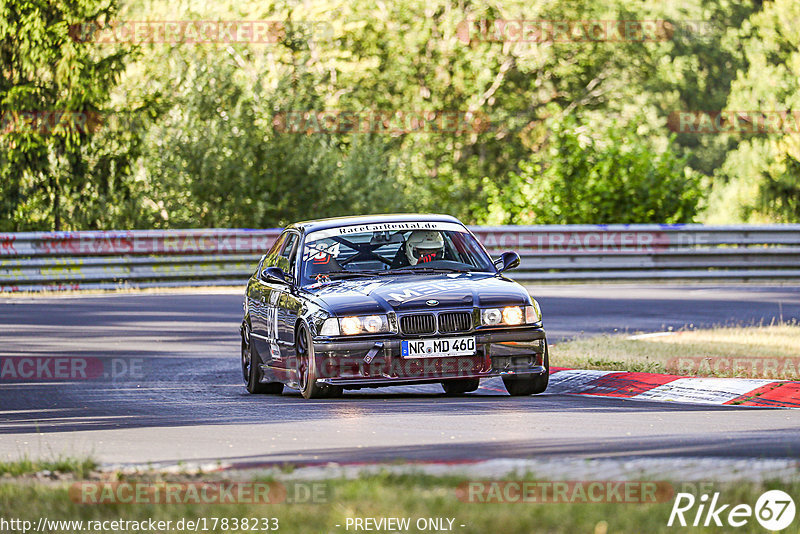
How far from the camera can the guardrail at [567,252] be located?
27.3 meters

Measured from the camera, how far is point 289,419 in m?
10.6

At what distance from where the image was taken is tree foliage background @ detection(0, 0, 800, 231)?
104ft

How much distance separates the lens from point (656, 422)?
9.95 meters

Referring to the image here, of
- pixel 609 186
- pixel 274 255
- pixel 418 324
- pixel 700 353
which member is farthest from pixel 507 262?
pixel 609 186

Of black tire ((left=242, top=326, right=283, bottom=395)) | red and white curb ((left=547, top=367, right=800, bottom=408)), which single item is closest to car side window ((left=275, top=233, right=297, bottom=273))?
black tire ((left=242, top=326, right=283, bottom=395))

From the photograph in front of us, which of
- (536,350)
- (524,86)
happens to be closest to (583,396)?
(536,350)

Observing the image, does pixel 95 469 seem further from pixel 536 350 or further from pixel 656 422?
pixel 536 350

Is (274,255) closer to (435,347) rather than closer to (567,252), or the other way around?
(435,347)

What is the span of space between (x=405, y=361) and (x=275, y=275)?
1.84 meters

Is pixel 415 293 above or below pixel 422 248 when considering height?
below

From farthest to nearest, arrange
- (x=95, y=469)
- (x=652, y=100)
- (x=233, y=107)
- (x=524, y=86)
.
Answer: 1. (x=652, y=100)
2. (x=524, y=86)
3. (x=233, y=107)
4. (x=95, y=469)

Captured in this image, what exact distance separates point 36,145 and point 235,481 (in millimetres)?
25214

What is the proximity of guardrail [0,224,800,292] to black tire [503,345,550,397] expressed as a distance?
50.4ft

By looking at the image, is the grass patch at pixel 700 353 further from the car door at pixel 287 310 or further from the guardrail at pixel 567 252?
the guardrail at pixel 567 252
